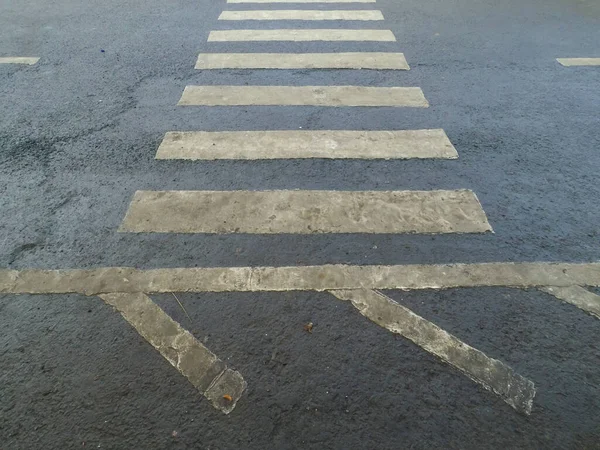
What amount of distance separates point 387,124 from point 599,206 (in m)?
2.31

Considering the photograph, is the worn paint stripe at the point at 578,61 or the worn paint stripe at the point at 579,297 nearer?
the worn paint stripe at the point at 579,297

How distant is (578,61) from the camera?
6438mm

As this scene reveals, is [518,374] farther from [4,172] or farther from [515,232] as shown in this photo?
[4,172]

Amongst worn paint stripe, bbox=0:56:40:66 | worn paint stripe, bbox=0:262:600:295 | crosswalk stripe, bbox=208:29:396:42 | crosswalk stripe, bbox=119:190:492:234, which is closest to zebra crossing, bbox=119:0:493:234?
crosswalk stripe, bbox=119:190:492:234

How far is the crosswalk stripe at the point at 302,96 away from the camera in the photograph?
5.58 m

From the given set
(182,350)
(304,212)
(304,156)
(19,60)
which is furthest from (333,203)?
(19,60)

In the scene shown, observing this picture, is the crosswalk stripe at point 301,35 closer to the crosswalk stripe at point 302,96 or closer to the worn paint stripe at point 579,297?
the crosswalk stripe at point 302,96

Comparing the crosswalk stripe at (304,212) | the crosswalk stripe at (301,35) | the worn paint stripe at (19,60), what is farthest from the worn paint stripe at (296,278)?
the crosswalk stripe at (301,35)

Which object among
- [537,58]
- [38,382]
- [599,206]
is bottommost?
[38,382]

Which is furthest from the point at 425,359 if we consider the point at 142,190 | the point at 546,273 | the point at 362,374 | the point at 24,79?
the point at 24,79

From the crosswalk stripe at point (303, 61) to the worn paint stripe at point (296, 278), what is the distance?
3.95 metres

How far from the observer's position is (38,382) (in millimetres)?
2748

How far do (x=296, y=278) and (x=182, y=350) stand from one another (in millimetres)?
988

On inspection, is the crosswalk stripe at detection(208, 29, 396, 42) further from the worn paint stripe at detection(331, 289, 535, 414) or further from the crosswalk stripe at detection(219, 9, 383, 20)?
the worn paint stripe at detection(331, 289, 535, 414)
